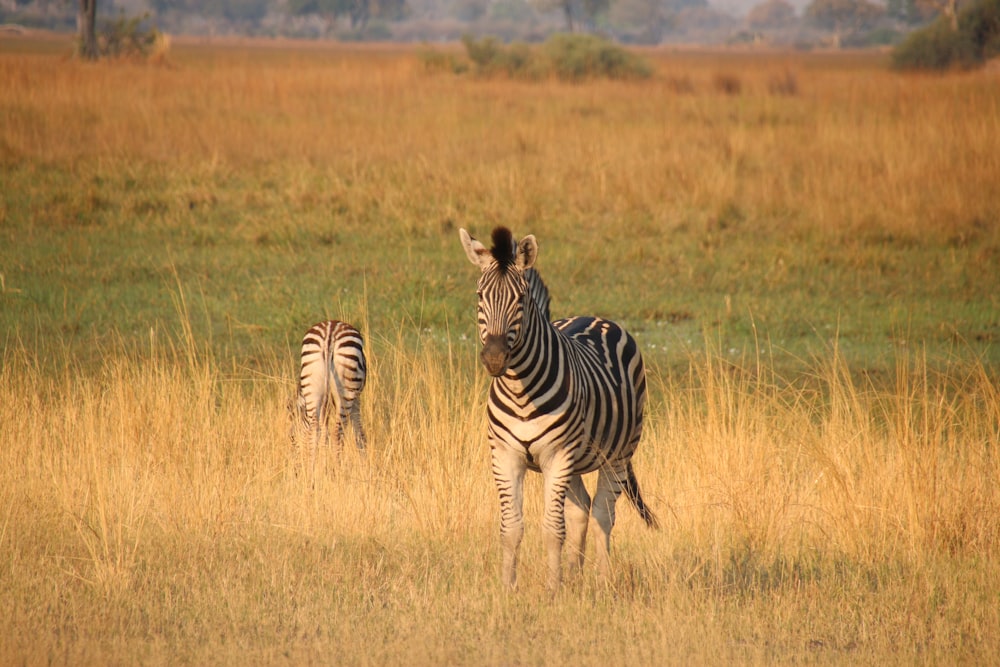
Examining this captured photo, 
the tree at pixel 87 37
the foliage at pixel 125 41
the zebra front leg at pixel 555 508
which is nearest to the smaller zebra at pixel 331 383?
the zebra front leg at pixel 555 508

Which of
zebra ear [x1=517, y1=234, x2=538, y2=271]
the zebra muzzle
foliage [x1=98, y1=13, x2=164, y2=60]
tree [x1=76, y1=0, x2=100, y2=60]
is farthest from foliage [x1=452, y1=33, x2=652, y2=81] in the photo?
the zebra muzzle

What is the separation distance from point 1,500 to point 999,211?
1205cm

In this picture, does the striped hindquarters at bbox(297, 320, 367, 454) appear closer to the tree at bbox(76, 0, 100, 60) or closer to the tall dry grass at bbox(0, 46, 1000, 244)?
the tall dry grass at bbox(0, 46, 1000, 244)

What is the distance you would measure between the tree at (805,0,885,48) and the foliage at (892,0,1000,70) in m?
76.3

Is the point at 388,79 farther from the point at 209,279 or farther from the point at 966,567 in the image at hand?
the point at 966,567

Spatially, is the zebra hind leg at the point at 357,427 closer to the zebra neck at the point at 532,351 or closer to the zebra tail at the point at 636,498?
the zebra tail at the point at 636,498

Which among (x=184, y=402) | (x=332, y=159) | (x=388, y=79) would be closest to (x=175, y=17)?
(x=388, y=79)

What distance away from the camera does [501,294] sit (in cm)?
423

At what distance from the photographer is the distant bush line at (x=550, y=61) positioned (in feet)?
89.4

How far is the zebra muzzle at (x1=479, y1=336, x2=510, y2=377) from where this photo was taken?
4.05 metres

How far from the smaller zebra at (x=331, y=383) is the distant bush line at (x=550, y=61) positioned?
20.9 metres

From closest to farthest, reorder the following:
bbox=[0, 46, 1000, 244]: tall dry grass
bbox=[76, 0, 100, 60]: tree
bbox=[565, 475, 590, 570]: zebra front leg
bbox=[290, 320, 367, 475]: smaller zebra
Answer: bbox=[565, 475, 590, 570]: zebra front leg → bbox=[290, 320, 367, 475]: smaller zebra → bbox=[0, 46, 1000, 244]: tall dry grass → bbox=[76, 0, 100, 60]: tree

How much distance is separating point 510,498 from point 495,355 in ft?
2.49

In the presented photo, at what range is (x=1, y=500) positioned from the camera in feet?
18.4
